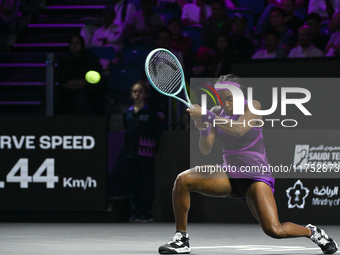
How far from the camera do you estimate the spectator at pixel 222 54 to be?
1052cm

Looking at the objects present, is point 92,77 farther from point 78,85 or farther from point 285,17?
point 285,17

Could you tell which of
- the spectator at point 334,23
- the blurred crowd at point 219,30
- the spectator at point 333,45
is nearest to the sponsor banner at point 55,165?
the blurred crowd at point 219,30

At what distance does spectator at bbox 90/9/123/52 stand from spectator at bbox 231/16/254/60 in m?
2.13

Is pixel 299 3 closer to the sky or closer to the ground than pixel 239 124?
closer to the sky

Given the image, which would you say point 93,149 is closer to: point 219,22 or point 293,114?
point 293,114

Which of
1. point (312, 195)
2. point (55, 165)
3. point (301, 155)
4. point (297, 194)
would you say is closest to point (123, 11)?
point (55, 165)

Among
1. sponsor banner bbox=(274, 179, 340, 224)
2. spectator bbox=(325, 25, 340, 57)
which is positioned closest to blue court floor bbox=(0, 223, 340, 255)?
sponsor banner bbox=(274, 179, 340, 224)

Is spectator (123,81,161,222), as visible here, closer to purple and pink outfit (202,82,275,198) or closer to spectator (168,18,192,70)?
spectator (168,18,192,70)

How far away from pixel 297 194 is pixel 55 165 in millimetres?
3366

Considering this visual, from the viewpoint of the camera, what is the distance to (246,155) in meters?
5.89

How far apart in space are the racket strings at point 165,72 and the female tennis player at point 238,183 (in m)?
0.49

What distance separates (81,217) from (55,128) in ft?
4.27

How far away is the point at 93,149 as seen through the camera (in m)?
9.34

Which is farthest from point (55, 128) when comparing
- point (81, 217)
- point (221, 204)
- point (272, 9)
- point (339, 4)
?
point (339, 4)
